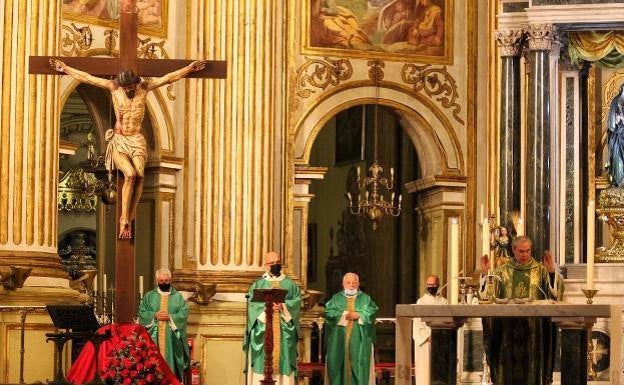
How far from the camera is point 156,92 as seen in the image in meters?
22.2

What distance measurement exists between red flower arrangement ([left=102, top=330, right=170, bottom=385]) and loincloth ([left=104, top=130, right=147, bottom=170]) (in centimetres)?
179

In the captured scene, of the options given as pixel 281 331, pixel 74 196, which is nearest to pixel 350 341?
pixel 281 331

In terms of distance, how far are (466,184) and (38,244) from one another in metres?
6.98

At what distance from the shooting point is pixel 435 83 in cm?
2419

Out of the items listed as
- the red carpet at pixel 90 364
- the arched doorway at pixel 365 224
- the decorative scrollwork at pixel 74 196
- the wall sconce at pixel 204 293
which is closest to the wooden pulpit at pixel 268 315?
the red carpet at pixel 90 364

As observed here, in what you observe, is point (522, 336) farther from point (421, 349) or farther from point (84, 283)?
point (84, 283)

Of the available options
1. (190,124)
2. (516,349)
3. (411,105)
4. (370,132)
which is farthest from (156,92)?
(516,349)

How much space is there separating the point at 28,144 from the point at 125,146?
3803 millimetres

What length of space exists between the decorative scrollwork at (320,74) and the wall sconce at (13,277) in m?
6.08

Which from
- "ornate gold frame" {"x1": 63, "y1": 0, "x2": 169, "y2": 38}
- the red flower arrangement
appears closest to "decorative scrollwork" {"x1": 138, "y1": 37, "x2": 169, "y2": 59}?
"ornate gold frame" {"x1": 63, "y1": 0, "x2": 169, "y2": 38}

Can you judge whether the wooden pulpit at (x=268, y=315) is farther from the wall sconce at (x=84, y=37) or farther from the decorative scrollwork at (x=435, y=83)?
the decorative scrollwork at (x=435, y=83)

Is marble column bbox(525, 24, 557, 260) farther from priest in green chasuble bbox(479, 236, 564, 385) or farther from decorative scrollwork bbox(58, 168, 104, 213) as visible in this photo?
decorative scrollwork bbox(58, 168, 104, 213)

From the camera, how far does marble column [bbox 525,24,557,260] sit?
2105cm

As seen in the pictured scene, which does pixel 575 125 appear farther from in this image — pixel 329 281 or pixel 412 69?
pixel 329 281
